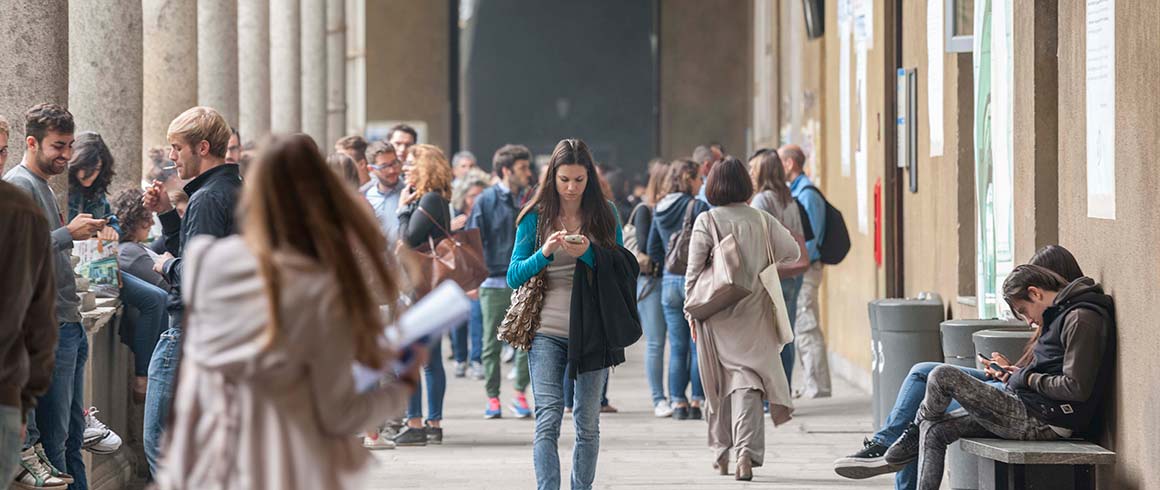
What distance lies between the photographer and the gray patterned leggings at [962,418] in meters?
7.12

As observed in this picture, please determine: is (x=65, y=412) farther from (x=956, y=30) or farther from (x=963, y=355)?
(x=956, y=30)

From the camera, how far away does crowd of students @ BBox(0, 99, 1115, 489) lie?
12.1 feet

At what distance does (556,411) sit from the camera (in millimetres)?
7273

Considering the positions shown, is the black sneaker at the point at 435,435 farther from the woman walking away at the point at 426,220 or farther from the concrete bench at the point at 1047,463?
the concrete bench at the point at 1047,463

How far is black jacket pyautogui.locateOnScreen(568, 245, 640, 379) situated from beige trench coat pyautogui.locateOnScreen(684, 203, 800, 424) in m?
1.89

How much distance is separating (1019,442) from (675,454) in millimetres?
3475

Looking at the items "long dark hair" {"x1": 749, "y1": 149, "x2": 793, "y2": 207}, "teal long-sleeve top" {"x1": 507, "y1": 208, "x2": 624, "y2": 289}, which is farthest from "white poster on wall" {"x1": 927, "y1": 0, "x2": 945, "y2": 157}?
"teal long-sleeve top" {"x1": 507, "y1": 208, "x2": 624, "y2": 289}

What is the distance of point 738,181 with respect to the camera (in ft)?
30.7

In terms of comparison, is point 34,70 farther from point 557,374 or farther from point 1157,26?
point 1157,26

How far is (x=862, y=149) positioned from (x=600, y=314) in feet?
23.5

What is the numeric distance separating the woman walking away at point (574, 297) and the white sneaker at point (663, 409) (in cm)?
486

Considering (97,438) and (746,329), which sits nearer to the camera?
(97,438)

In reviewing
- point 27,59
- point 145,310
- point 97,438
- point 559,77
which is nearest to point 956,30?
point 145,310

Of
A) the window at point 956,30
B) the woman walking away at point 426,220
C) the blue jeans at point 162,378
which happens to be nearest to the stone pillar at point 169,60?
the woman walking away at point 426,220
